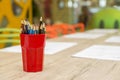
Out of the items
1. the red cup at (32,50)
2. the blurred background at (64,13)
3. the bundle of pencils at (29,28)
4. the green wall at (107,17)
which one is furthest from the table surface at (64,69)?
the green wall at (107,17)

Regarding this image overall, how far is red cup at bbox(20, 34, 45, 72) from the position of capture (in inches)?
32.1

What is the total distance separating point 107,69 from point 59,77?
0.21 meters

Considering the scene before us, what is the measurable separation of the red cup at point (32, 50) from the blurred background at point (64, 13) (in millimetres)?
2151

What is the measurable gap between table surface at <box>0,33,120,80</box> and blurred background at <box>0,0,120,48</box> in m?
1.94

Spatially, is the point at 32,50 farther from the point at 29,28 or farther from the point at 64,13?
the point at 64,13

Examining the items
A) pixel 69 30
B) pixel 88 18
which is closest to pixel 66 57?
pixel 69 30

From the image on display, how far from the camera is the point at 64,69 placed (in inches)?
35.0

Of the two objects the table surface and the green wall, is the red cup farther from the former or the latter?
the green wall

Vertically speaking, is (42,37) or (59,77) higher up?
(42,37)

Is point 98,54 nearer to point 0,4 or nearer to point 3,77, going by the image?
point 3,77

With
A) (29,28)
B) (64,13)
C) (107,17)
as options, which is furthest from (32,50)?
(64,13)

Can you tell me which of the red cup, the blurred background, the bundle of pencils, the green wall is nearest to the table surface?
the red cup

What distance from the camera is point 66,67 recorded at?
0.92m

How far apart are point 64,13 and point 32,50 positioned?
491cm
